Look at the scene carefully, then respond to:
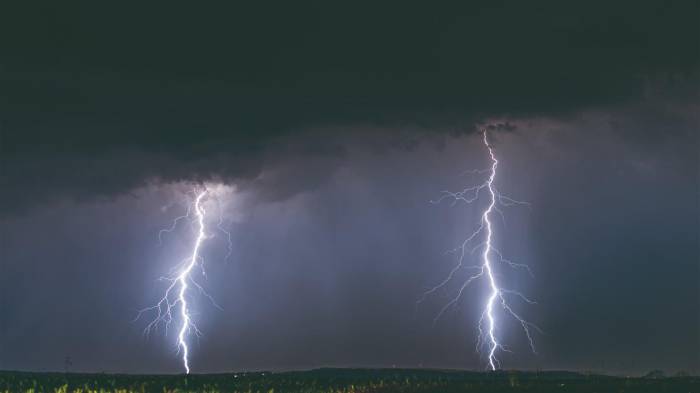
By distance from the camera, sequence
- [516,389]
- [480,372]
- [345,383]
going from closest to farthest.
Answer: [516,389], [345,383], [480,372]

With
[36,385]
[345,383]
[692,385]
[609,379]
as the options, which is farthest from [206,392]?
[692,385]

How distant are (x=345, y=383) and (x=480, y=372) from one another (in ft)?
35.7

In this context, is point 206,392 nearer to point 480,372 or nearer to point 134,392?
point 134,392

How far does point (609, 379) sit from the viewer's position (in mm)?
35688

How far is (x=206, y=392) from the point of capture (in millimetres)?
36312

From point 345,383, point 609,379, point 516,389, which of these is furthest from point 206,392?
point 609,379

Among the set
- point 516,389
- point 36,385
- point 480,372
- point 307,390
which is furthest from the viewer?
point 480,372

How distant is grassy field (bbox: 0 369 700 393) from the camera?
107 ft

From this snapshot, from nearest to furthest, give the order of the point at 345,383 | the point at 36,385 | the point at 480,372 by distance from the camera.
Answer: the point at 345,383
the point at 36,385
the point at 480,372

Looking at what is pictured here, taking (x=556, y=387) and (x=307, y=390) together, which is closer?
(x=556, y=387)

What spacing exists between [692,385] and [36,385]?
24.1m

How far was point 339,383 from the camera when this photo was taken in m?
37.7

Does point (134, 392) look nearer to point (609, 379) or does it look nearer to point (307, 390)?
point (307, 390)

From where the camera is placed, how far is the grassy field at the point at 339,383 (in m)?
32.6
